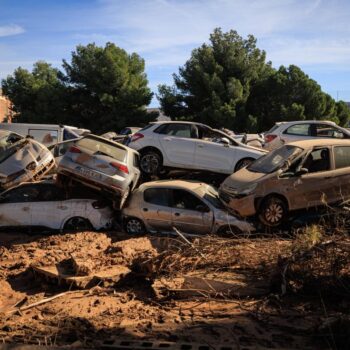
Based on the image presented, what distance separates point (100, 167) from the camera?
465 inches

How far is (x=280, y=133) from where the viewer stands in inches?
624

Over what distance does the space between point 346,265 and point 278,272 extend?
2.79 ft

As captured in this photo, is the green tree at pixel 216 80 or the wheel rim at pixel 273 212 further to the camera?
the green tree at pixel 216 80

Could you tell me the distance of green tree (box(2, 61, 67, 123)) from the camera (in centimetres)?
4191

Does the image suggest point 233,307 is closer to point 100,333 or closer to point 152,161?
point 100,333

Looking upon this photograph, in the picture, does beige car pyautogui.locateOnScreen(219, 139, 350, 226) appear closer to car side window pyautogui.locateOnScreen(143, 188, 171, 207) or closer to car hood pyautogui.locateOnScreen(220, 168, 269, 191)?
car hood pyautogui.locateOnScreen(220, 168, 269, 191)

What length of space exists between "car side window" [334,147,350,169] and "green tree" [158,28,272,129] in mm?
27255

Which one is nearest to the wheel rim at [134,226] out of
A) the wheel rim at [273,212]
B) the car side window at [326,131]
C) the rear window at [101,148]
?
Answer: the rear window at [101,148]

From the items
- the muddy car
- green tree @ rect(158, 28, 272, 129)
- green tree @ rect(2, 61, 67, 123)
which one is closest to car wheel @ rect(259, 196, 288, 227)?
the muddy car

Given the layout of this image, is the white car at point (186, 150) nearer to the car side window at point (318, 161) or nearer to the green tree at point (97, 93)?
the car side window at point (318, 161)

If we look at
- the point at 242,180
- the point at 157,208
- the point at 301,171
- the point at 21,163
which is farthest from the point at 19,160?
the point at 301,171

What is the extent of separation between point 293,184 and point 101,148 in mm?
4285

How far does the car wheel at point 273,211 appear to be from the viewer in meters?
10.8

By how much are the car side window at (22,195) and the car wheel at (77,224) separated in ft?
3.19
